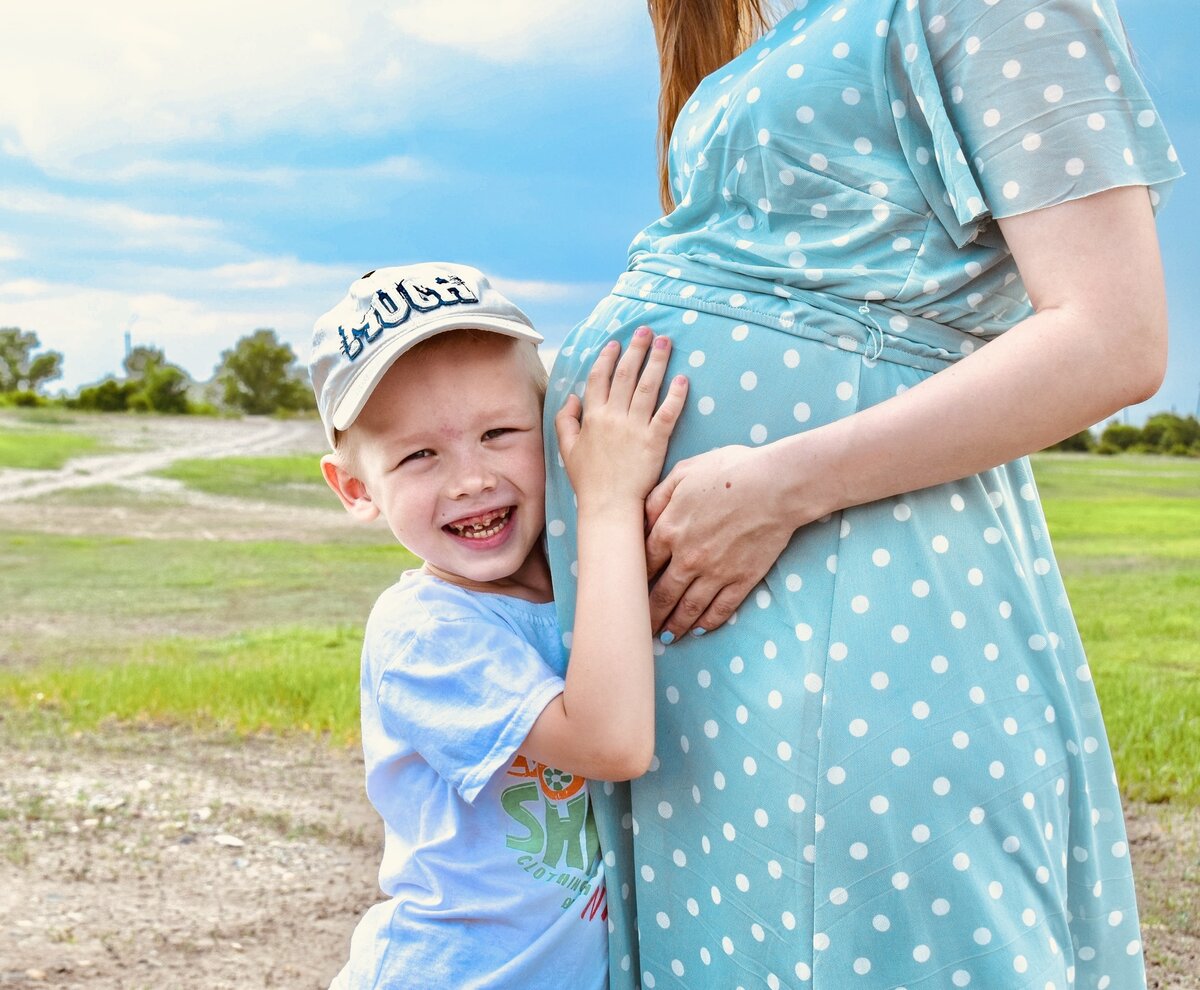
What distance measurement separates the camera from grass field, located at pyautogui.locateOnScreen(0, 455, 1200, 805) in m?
4.44

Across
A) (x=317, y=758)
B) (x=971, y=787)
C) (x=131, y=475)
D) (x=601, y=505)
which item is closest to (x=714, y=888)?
(x=971, y=787)

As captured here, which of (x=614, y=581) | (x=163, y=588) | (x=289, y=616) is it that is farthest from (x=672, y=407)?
(x=163, y=588)

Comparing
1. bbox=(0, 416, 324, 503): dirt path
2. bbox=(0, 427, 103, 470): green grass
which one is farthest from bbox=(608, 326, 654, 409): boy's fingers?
bbox=(0, 427, 103, 470): green grass

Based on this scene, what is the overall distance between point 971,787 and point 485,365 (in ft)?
1.99

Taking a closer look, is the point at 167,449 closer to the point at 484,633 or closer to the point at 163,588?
the point at 163,588

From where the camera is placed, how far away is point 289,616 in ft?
23.3

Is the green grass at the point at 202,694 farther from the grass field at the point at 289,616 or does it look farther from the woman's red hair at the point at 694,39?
the woman's red hair at the point at 694,39

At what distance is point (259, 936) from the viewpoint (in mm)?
2797

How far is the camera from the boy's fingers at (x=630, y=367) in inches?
44.6

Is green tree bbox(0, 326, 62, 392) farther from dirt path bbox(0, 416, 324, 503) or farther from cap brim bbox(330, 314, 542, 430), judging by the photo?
cap brim bbox(330, 314, 542, 430)

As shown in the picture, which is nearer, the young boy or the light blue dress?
the light blue dress

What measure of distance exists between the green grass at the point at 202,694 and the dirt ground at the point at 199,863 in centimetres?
14

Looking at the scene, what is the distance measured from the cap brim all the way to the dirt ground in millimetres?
1830

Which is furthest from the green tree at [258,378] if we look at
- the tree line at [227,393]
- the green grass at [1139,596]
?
the green grass at [1139,596]
